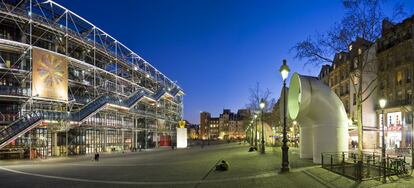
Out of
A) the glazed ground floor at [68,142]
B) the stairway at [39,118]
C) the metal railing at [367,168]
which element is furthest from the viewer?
the glazed ground floor at [68,142]

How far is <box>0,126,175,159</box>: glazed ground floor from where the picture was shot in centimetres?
4200

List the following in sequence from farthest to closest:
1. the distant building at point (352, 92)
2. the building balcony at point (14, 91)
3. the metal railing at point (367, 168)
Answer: the distant building at point (352, 92), the building balcony at point (14, 91), the metal railing at point (367, 168)

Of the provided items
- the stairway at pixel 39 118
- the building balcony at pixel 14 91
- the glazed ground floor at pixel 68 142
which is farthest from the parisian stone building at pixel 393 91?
the glazed ground floor at pixel 68 142

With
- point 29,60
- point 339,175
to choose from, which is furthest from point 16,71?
point 339,175

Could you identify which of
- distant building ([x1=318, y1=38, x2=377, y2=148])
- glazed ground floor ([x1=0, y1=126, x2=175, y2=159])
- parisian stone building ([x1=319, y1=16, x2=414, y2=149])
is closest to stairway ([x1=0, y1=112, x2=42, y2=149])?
glazed ground floor ([x1=0, y1=126, x2=175, y2=159])

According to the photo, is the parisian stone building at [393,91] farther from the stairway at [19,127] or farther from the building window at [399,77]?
the stairway at [19,127]

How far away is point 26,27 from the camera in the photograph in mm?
44938

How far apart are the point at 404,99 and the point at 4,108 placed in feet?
161

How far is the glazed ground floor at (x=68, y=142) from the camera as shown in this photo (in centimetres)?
4200

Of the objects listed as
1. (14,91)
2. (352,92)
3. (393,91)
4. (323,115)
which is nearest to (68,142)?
(14,91)

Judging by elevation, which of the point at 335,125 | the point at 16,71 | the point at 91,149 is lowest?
the point at 91,149

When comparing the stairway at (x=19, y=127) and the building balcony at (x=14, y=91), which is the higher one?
the building balcony at (x=14, y=91)

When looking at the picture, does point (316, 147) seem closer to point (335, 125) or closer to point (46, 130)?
point (335, 125)

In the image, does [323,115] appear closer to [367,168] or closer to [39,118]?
[367,168]
